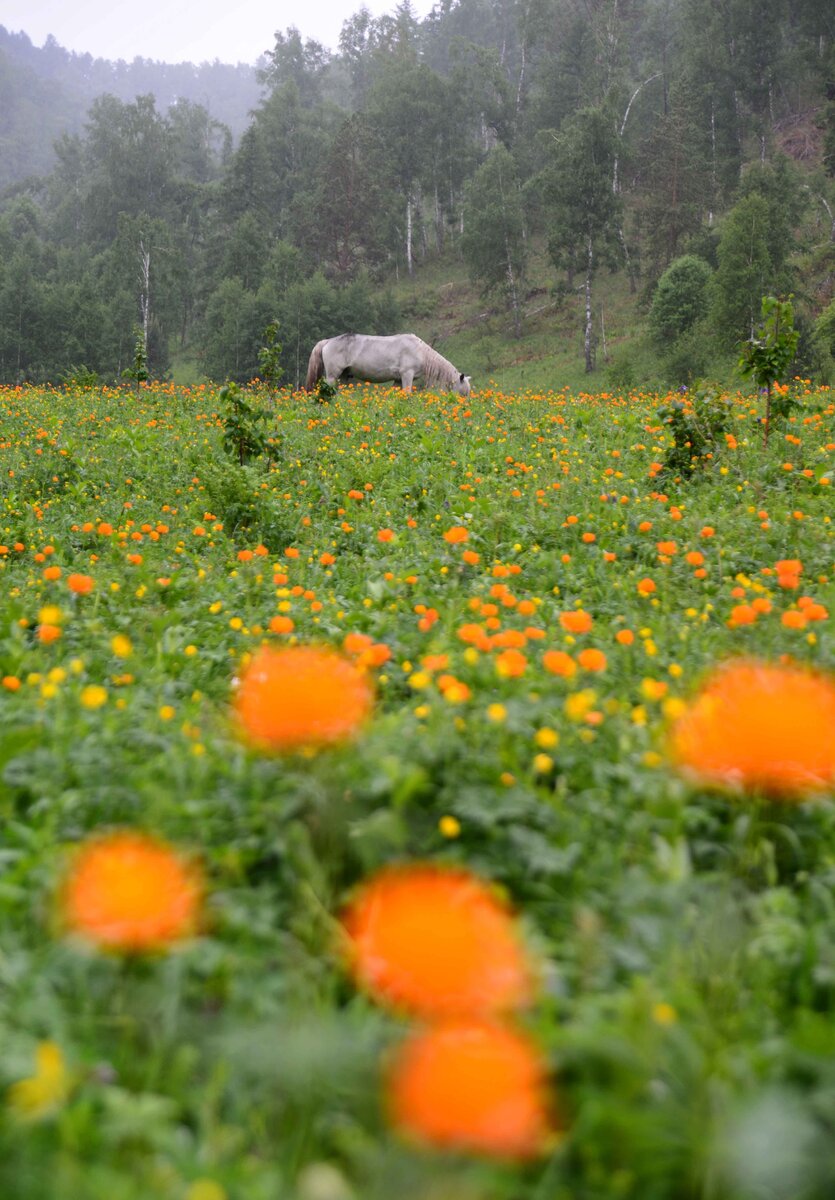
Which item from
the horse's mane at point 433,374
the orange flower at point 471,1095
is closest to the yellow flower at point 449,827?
the orange flower at point 471,1095

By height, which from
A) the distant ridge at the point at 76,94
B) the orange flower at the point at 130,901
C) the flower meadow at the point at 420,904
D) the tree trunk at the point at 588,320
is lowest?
the flower meadow at the point at 420,904

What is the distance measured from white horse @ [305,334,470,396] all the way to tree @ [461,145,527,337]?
81.1ft

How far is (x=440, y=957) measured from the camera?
4.68ft

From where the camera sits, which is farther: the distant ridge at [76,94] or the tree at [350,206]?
the distant ridge at [76,94]

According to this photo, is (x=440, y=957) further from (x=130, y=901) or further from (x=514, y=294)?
(x=514, y=294)

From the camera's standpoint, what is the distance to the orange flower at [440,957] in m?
1.42

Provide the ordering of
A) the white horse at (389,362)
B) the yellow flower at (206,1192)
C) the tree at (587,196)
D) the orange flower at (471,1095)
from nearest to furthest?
the orange flower at (471,1095)
the yellow flower at (206,1192)
the white horse at (389,362)
the tree at (587,196)

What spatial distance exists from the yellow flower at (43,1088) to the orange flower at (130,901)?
220mm

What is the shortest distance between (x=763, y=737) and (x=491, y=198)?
148ft

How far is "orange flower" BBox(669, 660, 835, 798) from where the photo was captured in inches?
83.3

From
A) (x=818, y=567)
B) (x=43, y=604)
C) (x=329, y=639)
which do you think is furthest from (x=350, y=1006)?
(x=818, y=567)

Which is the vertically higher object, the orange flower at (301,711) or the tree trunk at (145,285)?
the tree trunk at (145,285)

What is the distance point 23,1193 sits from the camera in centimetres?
137

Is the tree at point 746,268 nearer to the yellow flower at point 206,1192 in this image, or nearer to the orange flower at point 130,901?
the orange flower at point 130,901
